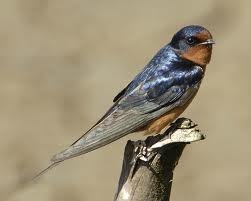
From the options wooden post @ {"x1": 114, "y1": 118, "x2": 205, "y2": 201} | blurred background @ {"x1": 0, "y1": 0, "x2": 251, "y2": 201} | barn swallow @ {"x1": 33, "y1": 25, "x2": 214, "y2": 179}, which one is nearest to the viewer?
wooden post @ {"x1": 114, "y1": 118, "x2": 205, "y2": 201}

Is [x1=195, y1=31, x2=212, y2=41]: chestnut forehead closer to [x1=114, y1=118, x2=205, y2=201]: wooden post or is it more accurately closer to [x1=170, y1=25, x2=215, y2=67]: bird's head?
[x1=170, y1=25, x2=215, y2=67]: bird's head

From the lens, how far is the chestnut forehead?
14.3ft

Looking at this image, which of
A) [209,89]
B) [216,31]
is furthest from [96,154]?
[216,31]

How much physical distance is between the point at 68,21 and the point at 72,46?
0.36m

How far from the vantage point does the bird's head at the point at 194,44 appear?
173 inches

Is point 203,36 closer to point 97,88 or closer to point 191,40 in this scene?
point 191,40

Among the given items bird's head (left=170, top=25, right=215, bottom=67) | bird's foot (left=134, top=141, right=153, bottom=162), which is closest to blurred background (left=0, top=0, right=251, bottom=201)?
bird's head (left=170, top=25, right=215, bottom=67)

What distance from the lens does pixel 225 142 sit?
7.04 metres

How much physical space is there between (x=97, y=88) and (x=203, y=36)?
3.07 m

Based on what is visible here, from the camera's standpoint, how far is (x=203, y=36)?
4383mm

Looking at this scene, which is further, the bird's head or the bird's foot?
the bird's head

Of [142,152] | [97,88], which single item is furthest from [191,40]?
[97,88]

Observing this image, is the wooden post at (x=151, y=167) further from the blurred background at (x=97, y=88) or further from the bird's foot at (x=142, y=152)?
the blurred background at (x=97, y=88)

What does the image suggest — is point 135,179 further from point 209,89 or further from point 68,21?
point 68,21
